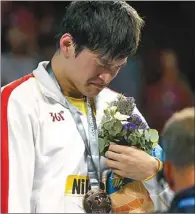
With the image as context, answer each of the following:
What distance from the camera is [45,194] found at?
147 centimetres

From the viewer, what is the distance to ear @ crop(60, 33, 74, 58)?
151 cm

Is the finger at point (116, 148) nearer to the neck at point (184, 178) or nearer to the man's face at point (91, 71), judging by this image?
the man's face at point (91, 71)

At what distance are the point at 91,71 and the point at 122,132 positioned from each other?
205 millimetres

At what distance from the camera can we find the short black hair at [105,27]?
1.48 meters

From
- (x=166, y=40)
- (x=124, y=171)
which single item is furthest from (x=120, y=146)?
(x=166, y=40)

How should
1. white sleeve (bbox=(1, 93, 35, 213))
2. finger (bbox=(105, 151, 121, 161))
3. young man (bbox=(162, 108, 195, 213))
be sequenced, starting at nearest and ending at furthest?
young man (bbox=(162, 108, 195, 213)) → white sleeve (bbox=(1, 93, 35, 213)) → finger (bbox=(105, 151, 121, 161))

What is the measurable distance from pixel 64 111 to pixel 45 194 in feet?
0.80

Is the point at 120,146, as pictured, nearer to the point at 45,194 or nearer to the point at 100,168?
the point at 100,168

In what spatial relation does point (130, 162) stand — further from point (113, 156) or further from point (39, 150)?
point (39, 150)

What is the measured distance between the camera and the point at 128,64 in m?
1.65

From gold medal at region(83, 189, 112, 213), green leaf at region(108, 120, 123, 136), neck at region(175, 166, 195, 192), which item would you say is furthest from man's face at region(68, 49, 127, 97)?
neck at region(175, 166, 195, 192)

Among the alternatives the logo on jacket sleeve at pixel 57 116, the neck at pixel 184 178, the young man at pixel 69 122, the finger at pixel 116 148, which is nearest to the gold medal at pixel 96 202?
the young man at pixel 69 122

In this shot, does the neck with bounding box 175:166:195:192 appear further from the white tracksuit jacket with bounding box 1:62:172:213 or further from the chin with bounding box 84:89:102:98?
the chin with bounding box 84:89:102:98

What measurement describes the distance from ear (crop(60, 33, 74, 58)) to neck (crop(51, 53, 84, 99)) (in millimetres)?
31
